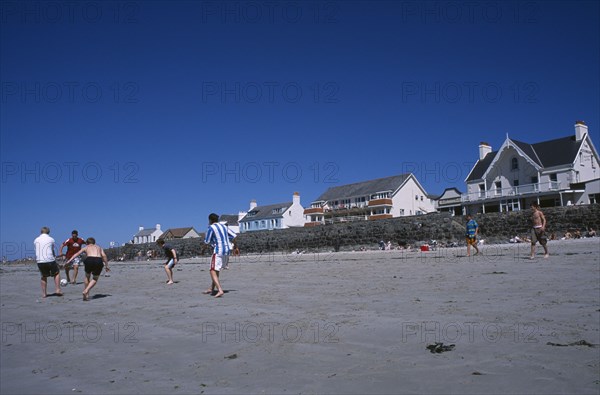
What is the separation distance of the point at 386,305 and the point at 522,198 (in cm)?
4490

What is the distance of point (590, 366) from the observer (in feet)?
12.6

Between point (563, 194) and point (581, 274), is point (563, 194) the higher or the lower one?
the higher one

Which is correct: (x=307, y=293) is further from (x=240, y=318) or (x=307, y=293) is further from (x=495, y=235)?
(x=495, y=235)

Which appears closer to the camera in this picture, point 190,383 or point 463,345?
point 190,383

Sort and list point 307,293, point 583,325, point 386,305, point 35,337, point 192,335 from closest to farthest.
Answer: point 583,325
point 192,335
point 35,337
point 386,305
point 307,293

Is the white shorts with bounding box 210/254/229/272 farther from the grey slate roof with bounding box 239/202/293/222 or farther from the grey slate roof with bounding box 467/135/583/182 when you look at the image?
the grey slate roof with bounding box 239/202/293/222

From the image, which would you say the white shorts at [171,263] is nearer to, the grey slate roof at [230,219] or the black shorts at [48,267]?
the black shorts at [48,267]

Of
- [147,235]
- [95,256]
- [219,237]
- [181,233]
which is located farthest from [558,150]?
[147,235]

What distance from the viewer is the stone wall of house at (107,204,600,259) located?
29156 mm

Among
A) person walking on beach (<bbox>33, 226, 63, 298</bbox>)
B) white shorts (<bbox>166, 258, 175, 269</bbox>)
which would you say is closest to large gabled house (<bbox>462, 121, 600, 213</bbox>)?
white shorts (<bbox>166, 258, 175, 269</bbox>)

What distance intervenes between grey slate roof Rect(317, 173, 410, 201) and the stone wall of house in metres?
23.5

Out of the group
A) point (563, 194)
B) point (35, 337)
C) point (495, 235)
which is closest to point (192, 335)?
point (35, 337)

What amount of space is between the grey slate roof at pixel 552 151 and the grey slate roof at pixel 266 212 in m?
36.9

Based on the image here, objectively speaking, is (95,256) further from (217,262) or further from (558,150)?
(558,150)
